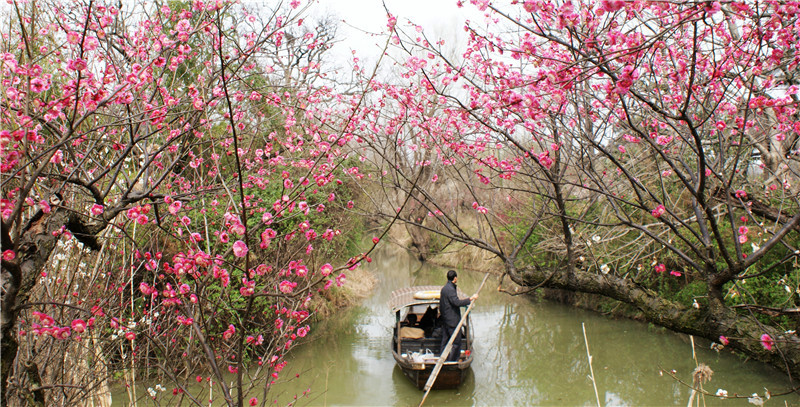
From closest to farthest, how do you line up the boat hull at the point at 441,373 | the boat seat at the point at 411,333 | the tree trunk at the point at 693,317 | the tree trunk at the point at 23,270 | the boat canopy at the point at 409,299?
the tree trunk at the point at 23,270
the tree trunk at the point at 693,317
the boat hull at the point at 441,373
the boat seat at the point at 411,333
the boat canopy at the point at 409,299

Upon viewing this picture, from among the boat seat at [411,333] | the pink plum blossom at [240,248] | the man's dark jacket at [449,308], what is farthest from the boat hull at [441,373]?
the pink plum blossom at [240,248]

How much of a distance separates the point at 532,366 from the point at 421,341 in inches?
84.8

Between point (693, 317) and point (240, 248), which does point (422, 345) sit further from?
point (240, 248)

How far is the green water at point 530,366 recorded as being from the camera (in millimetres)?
6590

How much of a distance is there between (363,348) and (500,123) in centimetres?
600

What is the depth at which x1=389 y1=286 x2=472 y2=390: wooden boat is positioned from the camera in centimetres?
639

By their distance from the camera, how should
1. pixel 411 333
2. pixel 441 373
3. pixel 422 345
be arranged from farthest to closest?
pixel 411 333, pixel 422 345, pixel 441 373

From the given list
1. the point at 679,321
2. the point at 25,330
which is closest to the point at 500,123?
the point at 679,321

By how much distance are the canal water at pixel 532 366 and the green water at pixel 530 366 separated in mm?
16

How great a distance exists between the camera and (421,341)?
24.3ft

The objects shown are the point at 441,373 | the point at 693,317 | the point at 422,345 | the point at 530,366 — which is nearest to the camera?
the point at 693,317

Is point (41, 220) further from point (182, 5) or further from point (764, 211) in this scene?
point (182, 5)

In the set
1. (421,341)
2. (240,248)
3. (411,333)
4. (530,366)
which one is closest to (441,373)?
(421,341)

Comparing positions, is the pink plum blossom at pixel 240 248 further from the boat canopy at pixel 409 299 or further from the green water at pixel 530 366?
the boat canopy at pixel 409 299
